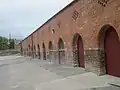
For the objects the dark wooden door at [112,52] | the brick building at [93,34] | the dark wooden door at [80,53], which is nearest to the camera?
the brick building at [93,34]

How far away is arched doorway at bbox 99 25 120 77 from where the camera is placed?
1189 centimetres

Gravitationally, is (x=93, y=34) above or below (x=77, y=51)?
above

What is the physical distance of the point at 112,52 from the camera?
40.3 ft

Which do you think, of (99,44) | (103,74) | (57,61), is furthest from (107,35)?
(57,61)

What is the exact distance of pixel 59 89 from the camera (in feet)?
34.2

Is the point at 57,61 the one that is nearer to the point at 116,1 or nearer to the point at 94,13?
the point at 94,13

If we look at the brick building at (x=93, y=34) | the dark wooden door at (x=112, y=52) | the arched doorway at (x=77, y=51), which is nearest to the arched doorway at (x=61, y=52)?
the brick building at (x=93, y=34)

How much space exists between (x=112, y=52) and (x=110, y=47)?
28 cm

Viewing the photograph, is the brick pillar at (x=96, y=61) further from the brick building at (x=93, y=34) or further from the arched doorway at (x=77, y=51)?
the arched doorway at (x=77, y=51)

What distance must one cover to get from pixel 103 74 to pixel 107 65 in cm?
49

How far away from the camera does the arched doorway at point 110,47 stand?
39.0ft

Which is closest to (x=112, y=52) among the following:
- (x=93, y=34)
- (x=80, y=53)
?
(x=93, y=34)

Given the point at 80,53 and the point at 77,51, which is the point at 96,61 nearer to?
the point at 80,53

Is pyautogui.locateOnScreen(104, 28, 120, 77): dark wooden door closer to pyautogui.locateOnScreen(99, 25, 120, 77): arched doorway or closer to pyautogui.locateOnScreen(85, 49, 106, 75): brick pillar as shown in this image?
pyautogui.locateOnScreen(99, 25, 120, 77): arched doorway
